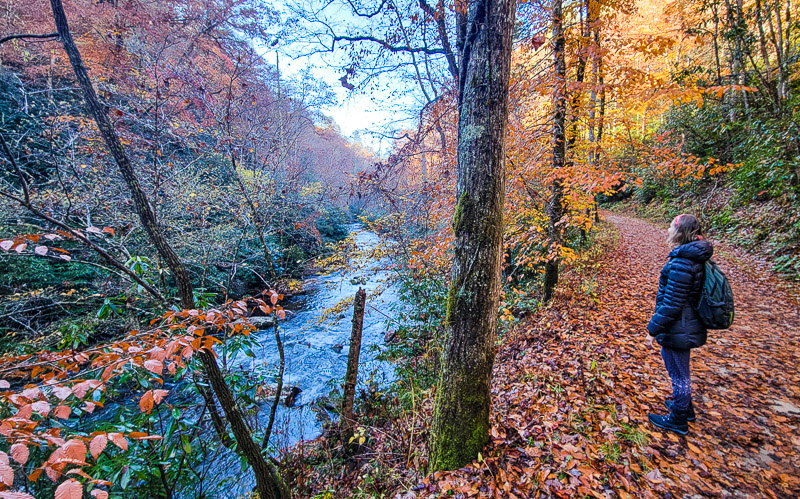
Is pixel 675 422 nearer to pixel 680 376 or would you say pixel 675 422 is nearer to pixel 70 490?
pixel 680 376

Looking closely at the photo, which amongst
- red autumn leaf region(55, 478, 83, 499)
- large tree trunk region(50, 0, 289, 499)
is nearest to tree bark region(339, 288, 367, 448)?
large tree trunk region(50, 0, 289, 499)

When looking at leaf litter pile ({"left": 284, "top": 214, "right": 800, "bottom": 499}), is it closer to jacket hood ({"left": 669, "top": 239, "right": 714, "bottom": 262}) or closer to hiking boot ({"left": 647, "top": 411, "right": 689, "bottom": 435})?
hiking boot ({"left": 647, "top": 411, "right": 689, "bottom": 435})

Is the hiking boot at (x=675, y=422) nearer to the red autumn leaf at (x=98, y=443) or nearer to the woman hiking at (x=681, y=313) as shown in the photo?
the woman hiking at (x=681, y=313)

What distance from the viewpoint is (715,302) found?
251cm

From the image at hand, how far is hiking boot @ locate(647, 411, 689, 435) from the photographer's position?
9.05ft

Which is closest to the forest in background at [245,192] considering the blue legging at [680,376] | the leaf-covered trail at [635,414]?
the leaf-covered trail at [635,414]

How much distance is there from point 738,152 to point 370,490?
51.2 feet

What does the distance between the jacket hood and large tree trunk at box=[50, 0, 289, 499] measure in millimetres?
4619

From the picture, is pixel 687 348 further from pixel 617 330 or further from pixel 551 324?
pixel 551 324

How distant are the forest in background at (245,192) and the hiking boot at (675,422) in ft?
8.05

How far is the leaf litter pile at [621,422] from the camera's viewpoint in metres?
2.40

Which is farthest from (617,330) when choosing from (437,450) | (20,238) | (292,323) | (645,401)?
(292,323)

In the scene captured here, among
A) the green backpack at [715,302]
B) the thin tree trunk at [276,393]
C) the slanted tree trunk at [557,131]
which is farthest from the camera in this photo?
the slanted tree trunk at [557,131]

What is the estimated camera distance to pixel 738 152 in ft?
32.1
